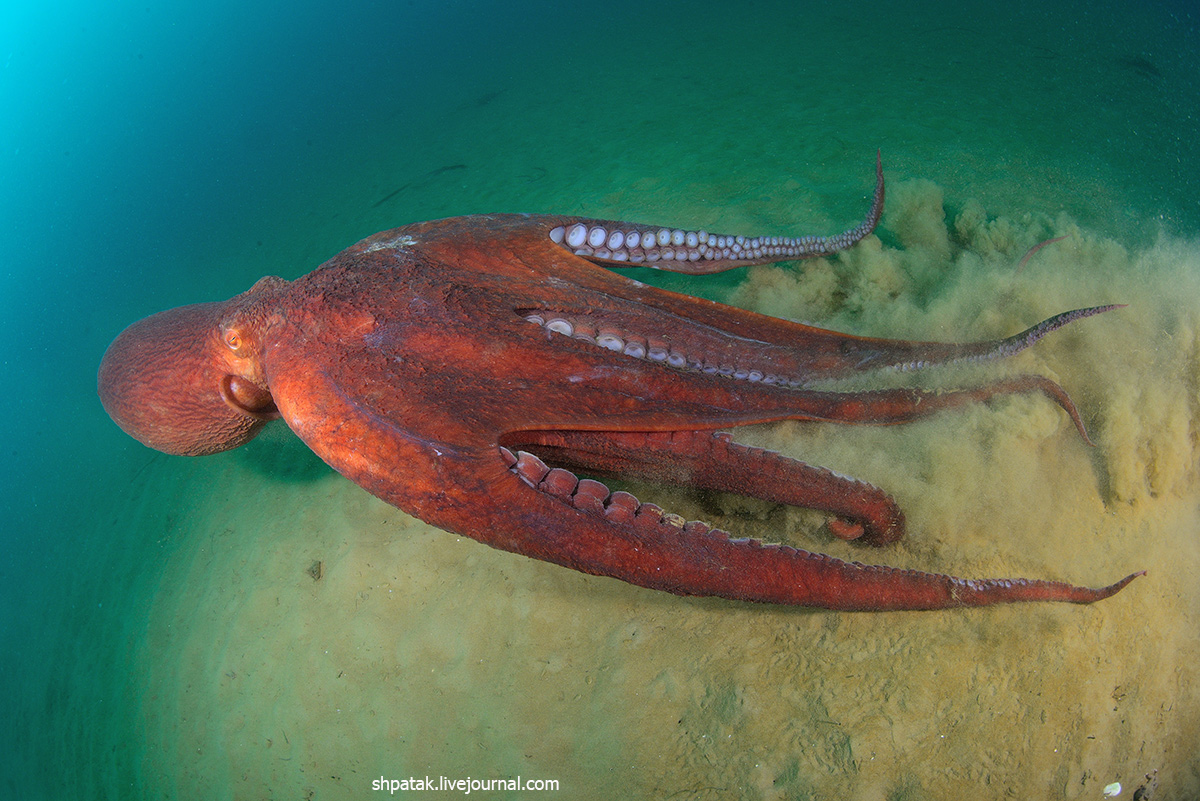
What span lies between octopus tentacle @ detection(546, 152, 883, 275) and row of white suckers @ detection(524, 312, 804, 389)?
587 millimetres

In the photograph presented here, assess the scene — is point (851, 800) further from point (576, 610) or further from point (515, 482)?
point (515, 482)

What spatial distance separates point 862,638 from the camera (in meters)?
2.19

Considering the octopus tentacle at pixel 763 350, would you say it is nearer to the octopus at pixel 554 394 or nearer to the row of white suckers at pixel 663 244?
the octopus at pixel 554 394

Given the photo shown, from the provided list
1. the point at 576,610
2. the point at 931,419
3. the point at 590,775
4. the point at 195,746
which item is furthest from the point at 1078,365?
the point at 195,746

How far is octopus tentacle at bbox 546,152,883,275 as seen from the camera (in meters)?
2.78

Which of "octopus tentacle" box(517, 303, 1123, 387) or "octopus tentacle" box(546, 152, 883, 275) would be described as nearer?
"octopus tentacle" box(517, 303, 1123, 387)

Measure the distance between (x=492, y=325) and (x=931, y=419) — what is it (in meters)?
1.99

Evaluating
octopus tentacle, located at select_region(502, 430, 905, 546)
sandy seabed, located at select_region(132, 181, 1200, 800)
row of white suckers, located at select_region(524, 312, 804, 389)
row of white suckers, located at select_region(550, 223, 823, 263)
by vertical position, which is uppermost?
row of white suckers, located at select_region(550, 223, 823, 263)

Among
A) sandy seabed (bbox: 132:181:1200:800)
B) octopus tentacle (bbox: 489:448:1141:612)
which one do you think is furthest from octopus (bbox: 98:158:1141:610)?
sandy seabed (bbox: 132:181:1200:800)

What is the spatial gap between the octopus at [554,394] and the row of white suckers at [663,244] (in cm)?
1

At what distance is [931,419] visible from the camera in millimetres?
2350

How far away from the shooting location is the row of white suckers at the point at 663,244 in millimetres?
2775

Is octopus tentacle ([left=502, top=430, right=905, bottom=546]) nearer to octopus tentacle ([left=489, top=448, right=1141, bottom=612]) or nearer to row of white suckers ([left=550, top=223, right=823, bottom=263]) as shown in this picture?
octopus tentacle ([left=489, top=448, right=1141, bottom=612])

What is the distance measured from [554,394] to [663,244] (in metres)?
1.35
